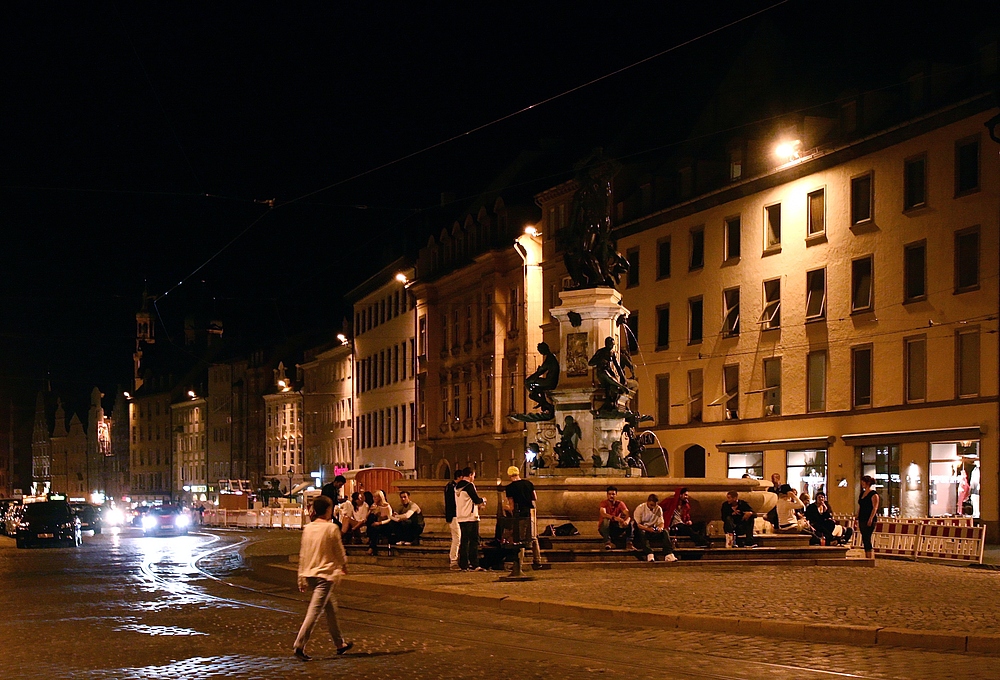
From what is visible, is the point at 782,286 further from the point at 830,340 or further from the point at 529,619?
the point at 529,619

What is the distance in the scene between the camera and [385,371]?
81938 millimetres

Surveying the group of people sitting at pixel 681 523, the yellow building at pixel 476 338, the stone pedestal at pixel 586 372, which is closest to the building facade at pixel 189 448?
the yellow building at pixel 476 338

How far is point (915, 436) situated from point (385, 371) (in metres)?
46.3

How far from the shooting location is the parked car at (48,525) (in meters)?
44.1

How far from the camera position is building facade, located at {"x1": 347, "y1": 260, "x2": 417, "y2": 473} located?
77.0 m

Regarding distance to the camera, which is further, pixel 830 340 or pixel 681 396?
pixel 681 396

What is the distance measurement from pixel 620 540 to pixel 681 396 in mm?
28252

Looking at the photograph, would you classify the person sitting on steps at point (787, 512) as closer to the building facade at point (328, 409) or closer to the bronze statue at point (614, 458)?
the bronze statue at point (614, 458)

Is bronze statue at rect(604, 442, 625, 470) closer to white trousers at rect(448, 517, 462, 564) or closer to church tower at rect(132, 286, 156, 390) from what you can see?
white trousers at rect(448, 517, 462, 564)

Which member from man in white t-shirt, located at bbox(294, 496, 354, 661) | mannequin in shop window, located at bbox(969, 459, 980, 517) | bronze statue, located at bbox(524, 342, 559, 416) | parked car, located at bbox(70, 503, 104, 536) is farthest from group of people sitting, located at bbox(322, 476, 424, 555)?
parked car, located at bbox(70, 503, 104, 536)

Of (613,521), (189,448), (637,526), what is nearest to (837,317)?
(637,526)

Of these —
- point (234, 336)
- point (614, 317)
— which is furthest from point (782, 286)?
point (234, 336)

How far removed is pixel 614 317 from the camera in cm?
2881

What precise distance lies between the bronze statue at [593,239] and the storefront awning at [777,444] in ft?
54.1
